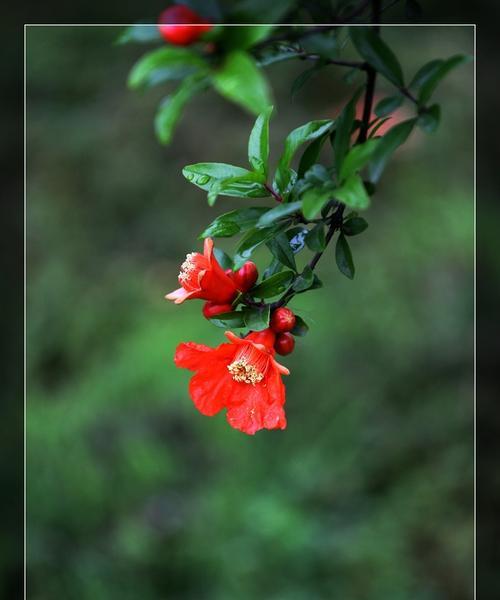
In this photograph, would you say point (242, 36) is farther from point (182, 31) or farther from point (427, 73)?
point (427, 73)

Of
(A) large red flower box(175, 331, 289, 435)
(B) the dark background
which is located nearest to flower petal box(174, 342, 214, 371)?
(A) large red flower box(175, 331, 289, 435)

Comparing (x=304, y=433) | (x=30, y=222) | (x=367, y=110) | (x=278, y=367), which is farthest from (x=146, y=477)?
(x=367, y=110)

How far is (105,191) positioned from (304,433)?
951 mm

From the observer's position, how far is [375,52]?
18.5 inches

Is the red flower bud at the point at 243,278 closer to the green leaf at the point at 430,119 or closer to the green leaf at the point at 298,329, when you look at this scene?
the green leaf at the point at 298,329

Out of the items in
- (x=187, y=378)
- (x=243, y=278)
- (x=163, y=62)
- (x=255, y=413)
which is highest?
(x=163, y=62)

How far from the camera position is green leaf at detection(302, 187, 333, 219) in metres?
0.44

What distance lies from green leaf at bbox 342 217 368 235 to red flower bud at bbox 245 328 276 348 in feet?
0.29

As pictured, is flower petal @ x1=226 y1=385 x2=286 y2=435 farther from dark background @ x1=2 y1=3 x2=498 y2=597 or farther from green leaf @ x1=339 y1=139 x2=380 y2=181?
dark background @ x1=2 y1=3 x2=498 y2=597

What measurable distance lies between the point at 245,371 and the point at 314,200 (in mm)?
182

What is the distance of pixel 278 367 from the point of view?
1.83 feet
